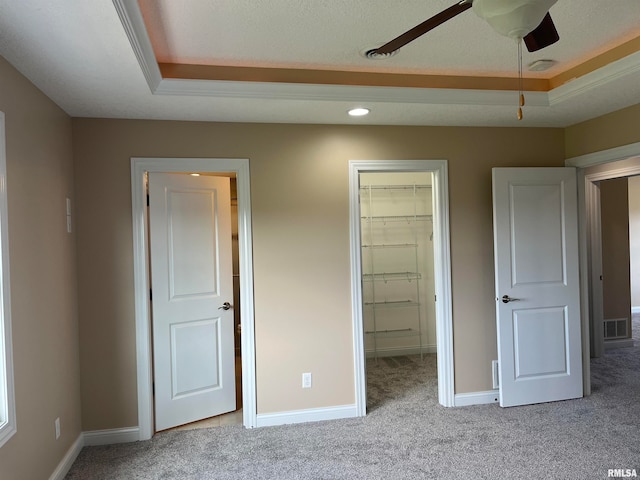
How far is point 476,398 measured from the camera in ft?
→ 11.6

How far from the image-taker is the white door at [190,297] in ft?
10.5

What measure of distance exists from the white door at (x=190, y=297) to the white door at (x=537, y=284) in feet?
7.28

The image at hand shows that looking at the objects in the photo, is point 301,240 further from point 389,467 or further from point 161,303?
point 389,467

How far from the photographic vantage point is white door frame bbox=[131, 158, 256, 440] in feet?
10.1

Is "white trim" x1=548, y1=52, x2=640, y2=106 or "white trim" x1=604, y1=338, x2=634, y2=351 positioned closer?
"white trim" x1=548, y1=52, x2=640, y2=106

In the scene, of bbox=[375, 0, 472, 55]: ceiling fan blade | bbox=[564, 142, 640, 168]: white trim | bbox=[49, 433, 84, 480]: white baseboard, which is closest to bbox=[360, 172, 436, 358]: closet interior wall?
bbox=[564, 142, 640, 168]: white trim

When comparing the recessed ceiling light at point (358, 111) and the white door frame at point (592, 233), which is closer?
the recessed ceiling light at point (358, 111)

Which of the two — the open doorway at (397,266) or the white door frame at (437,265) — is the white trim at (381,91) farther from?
the open doorway at (397,266)

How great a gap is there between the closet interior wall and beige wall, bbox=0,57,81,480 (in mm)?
3050

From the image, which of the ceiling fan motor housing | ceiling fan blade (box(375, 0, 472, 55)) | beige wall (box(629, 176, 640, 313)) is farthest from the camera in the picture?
beige wall (box(629, 176, 640, 313))

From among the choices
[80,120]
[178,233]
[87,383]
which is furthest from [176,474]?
[80,120]

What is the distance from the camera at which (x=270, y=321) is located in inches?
129

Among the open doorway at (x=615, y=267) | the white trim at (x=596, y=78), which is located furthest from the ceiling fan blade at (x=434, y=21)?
the open doorway at (x=615, y=267)

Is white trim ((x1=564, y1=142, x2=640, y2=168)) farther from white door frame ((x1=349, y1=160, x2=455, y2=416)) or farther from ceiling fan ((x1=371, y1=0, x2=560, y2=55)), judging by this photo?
ceiling fan ((x1=371, y1=0, x2=560, y2=55))
